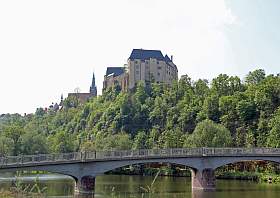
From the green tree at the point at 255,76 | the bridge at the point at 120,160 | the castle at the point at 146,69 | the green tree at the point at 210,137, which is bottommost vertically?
the bridge at the point at 120,160

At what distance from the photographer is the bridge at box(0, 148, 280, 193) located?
132 ft

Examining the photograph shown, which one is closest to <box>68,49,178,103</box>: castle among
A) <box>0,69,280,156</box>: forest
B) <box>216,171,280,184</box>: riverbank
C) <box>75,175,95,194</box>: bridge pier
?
<box>0,69,280,156</box>: forest

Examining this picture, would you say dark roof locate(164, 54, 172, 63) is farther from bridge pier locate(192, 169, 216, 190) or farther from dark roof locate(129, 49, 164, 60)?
bridge pier locate(192, 169, 216, 190)

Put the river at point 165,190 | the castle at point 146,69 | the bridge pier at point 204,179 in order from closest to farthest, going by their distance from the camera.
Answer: the river at point 165,190 → the bridge pier at point 204,179 → the castle at point 146,69

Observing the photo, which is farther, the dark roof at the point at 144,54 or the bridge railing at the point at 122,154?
the dark roof at the point at 144,54

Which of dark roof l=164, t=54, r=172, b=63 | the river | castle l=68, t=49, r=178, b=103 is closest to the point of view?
the river

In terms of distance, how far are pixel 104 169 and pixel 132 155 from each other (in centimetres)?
377

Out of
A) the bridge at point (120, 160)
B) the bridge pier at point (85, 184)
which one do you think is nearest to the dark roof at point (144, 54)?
the bridge at point (120, 160)

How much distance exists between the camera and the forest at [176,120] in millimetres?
78375

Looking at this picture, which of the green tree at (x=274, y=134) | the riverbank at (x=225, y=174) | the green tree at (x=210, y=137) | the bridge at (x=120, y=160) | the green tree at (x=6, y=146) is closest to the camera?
the bridge at (x=120, y=160)

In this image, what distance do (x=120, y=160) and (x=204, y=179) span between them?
34.4 ft

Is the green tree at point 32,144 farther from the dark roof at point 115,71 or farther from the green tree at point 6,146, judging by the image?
the dark roof at point 115,71

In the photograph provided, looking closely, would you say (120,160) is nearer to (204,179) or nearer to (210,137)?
(204,179)

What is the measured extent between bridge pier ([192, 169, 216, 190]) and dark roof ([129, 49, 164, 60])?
96.7 meters
